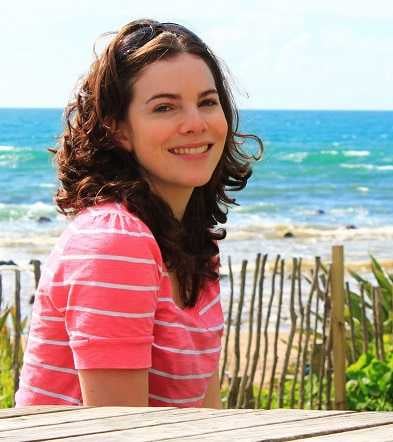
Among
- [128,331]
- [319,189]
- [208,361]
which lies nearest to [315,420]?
[128,331]

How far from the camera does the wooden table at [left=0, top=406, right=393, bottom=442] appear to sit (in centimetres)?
147

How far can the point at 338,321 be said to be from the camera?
5.64m

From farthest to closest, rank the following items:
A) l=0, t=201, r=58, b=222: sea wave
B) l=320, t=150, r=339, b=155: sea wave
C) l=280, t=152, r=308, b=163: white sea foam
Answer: l=320, t=150, r=339, b=155: sea wave, l=280, t=152, r=308, b=163: white sea foam, l=0, t=201, r=58, b=222: sea wave

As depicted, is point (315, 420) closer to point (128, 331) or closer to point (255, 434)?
point (255, 434)

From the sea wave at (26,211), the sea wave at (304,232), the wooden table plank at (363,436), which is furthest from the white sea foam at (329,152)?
the wooden table plank at (363,436)

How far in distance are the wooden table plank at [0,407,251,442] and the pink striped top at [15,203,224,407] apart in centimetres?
48

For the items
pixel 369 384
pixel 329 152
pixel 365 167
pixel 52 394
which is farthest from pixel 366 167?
pixel 52 394

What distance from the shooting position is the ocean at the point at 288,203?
65.1 ft

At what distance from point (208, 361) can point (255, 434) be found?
895mm

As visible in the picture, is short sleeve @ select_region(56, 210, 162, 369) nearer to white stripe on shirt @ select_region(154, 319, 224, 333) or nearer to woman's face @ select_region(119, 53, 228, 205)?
white stripe on shirt @ select_region(154, 319, 224, 333)

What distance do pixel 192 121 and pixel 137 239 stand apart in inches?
14.8

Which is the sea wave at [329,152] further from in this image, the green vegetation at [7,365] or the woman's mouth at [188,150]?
the woman's mouth at [188,150]

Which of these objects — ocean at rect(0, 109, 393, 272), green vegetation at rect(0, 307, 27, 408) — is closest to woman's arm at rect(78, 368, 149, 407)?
ocean at rect(0, 109, 393, 272)

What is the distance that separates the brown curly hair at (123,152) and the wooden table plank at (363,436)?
890 millimetres
